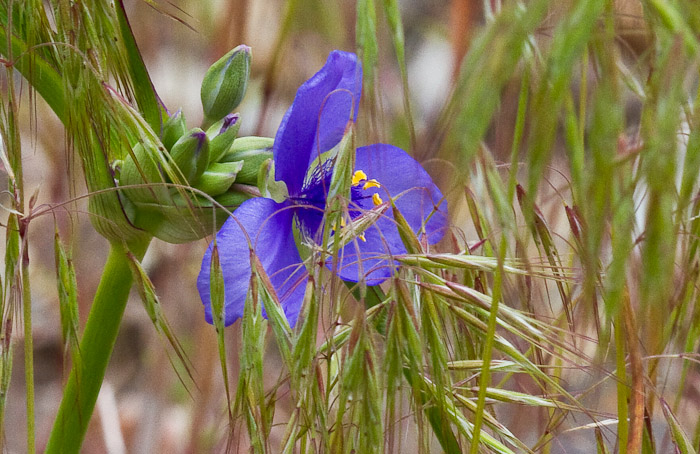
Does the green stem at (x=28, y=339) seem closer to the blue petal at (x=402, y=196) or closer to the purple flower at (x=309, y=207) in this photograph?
the purple flower at (x=309, y=207)

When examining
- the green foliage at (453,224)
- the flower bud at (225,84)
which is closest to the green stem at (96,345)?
the green foliage at (453,224)

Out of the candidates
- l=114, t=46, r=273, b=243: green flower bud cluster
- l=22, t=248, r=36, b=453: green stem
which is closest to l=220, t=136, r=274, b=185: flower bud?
l=114, t=46, r=273, b=243: green flower bud cluster

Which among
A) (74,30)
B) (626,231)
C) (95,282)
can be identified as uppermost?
(74,30)

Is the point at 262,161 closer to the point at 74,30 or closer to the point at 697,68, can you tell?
the point at 74,30

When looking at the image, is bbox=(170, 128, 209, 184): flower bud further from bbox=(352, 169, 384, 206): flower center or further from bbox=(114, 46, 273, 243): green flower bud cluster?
bbox=(352, 169, 384, 206): flower center

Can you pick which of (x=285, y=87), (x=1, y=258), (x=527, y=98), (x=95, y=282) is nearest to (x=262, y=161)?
(x=527, y=98)

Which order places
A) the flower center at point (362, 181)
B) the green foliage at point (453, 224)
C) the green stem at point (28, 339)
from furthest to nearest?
the flower center at point (362, 181), the green stem at point (28, 339), the green foliage at point (453, 224)
